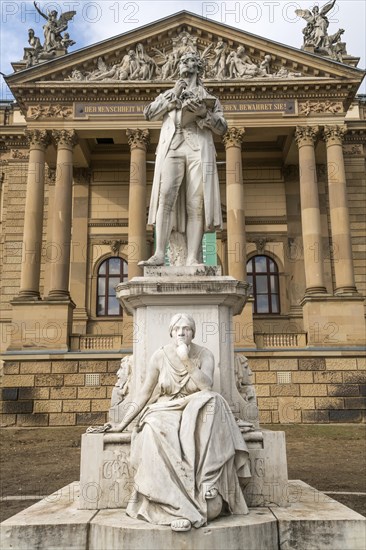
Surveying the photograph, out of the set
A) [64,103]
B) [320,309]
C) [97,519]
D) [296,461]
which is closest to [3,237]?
[64,103]

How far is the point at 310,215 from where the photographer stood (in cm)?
2617

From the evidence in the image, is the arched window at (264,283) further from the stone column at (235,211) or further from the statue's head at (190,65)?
the statue's head at (190,65)

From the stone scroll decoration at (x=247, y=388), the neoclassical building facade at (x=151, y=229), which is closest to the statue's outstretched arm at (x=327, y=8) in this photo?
the neoclassical building facade at (x=151, y=229)

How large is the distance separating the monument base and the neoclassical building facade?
1675cm

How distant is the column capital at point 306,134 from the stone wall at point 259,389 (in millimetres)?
10540

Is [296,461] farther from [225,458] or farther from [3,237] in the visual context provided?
[3,237]

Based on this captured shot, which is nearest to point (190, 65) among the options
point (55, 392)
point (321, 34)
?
point (55, 392)

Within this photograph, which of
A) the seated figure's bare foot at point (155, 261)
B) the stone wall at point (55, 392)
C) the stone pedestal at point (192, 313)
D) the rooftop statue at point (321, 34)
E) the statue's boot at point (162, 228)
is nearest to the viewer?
the stone pedestal at point (192, 313)

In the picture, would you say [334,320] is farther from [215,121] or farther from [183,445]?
[183,445]

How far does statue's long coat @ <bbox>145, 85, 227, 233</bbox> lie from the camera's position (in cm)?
683

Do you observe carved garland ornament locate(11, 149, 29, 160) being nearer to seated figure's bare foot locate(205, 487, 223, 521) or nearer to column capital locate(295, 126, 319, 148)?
column capital locate(295, 126, 319, 148)

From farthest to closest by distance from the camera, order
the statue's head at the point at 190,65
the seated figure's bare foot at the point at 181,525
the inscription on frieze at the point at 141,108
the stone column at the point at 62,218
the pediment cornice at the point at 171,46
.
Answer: the inscription on frieze at the point at 141,108
the pediment cornice at the point at 171,46
the stone column at the point at 62,218
the statue's head at the point at 190,65
the seated figure's bare foot at the point at 181,525

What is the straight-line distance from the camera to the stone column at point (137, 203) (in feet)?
84.3

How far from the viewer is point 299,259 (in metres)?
30.4
